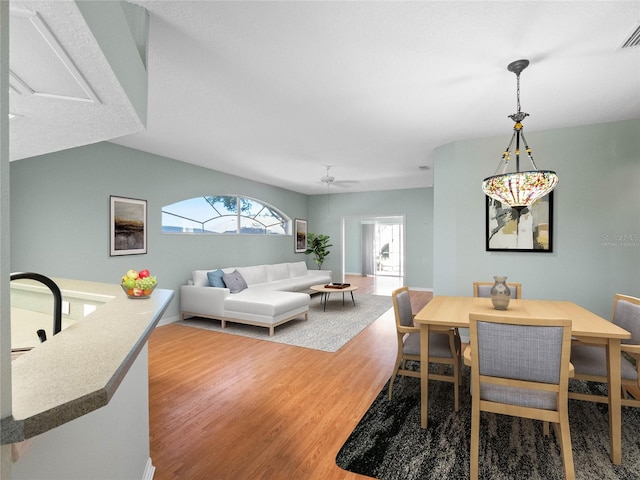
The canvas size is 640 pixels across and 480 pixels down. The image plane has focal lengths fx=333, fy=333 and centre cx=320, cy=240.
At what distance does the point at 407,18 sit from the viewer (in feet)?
6.27

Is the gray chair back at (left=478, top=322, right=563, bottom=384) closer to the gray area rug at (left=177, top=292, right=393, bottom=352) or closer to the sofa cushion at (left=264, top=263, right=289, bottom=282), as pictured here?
the gray area rug at (left=177, top=292, right=393, bottom=352)

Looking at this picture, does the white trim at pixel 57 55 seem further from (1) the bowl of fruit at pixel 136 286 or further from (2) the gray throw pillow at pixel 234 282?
(2) the gray throw pillow at pixel 234 282

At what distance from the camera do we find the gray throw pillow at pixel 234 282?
5.42 metres

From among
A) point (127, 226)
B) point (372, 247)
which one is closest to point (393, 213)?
point (372, 247)

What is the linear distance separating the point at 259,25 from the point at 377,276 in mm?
10554

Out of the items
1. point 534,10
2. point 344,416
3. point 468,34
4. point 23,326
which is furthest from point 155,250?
point 534,10

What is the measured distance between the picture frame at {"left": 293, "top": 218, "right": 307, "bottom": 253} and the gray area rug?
2535mm

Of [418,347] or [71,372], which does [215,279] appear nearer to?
[418,347]

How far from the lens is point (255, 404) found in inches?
104

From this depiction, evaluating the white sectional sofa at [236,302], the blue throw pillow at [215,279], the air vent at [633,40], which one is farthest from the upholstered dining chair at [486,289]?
the blue throw pillow at [215,279]

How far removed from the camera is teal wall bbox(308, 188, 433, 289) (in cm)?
826

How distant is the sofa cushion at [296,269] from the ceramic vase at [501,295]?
5.45 metres

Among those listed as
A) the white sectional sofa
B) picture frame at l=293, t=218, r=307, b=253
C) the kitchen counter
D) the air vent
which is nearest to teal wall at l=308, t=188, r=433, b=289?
picture frame at l=293, t=218, r=307, b=253

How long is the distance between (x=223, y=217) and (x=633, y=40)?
584 centimetres
